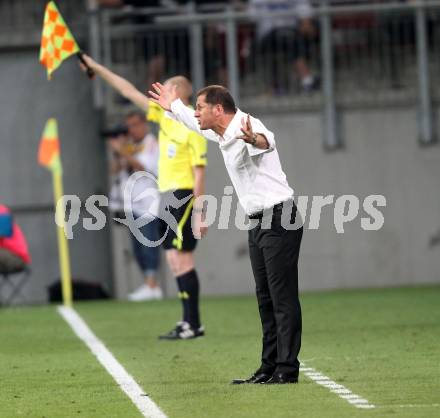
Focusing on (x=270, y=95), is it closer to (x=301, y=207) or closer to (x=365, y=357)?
(x=301, y=207)

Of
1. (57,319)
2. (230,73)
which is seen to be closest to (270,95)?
(230,73)

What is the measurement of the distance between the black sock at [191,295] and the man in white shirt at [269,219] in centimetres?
371

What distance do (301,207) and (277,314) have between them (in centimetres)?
1196

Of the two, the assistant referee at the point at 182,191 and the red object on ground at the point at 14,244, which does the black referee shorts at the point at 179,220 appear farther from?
the red object on ground at the point at 14,244

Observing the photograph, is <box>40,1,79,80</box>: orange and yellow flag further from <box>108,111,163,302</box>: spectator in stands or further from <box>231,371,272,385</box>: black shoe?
<box>108,111,163,302</box>: spectator in stands

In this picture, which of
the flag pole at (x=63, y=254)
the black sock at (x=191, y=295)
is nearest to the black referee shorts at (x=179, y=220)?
the black sock at (x=191, y=295)

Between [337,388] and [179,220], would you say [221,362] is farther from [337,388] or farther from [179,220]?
[179,220]

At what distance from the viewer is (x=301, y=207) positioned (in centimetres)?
2084

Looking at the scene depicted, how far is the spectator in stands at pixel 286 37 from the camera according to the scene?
67.7 ft

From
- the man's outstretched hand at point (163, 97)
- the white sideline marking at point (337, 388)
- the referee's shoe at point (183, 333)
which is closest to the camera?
the white sideline marking at point (337, 388)

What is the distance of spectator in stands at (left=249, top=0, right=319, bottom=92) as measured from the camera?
20641mm

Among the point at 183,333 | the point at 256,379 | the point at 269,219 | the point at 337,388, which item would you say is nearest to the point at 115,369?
the point at 256,379

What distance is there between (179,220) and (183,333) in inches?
40.9

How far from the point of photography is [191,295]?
12781 mm
